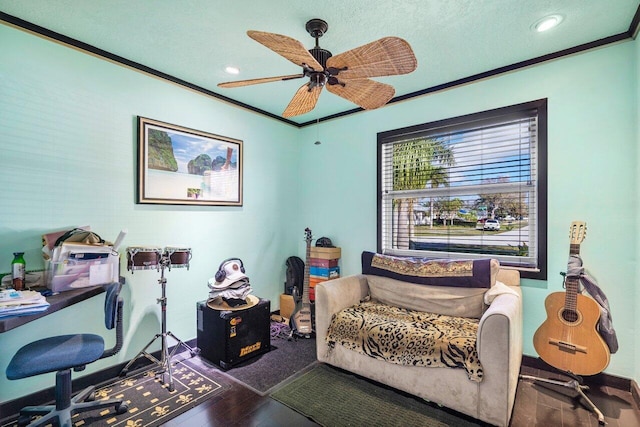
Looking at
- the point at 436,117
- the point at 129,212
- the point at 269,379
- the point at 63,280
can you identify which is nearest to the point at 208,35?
the point at 129,212

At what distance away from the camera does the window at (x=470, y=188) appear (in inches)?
102

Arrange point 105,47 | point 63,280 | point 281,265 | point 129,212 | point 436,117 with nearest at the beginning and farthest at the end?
point 63,280 < point 105,47 < point 129,212 < point 436,117 < point 281,265

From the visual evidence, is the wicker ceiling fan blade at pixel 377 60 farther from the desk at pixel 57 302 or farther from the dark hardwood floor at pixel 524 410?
the dark hardwood floor at pixel 524 410

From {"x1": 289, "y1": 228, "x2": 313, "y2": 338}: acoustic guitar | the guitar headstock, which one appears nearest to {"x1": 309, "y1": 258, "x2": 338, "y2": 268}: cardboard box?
{"x1": 289, "y1": 228, "x2": 313, "y2": 338}: acoustic guitar

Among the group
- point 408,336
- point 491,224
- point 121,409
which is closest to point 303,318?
point 408,336

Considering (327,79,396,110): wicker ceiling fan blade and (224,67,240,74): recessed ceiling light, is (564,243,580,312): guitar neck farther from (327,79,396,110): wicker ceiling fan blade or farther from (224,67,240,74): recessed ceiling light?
(224,67,240,74): recessed ceiling light

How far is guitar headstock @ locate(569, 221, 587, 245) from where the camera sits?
2.16 meters

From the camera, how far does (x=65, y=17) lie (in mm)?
1993

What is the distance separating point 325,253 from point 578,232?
232 cm

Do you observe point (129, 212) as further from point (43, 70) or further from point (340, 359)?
point (340, 359)

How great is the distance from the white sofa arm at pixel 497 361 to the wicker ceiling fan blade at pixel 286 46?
71.2 inches

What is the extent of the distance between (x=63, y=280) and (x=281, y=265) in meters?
2.33

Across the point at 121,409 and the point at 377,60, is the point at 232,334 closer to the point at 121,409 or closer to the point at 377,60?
the point at 121,409

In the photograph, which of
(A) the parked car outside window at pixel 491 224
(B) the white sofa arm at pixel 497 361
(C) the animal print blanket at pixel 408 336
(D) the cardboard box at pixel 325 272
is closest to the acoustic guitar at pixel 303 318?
(D) the cardboard box at pixel 325 272
